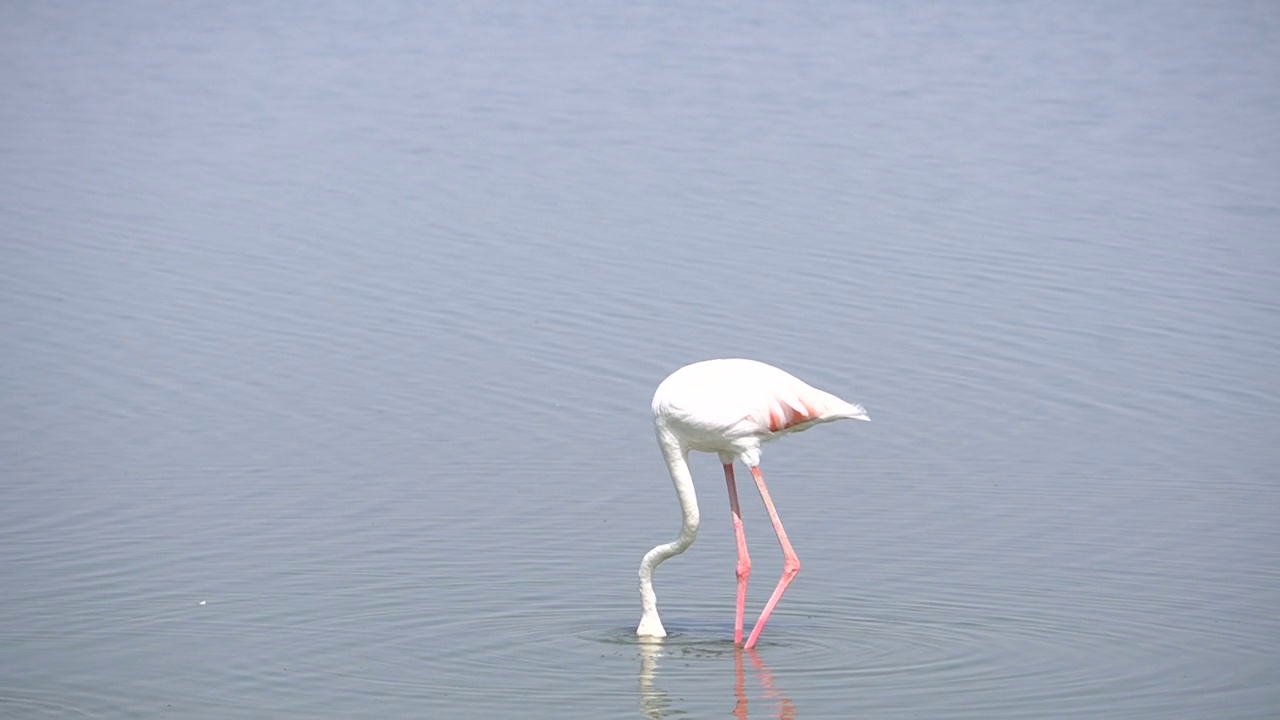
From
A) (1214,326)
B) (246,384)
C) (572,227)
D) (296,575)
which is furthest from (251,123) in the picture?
(296,575)

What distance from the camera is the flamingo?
7.88m

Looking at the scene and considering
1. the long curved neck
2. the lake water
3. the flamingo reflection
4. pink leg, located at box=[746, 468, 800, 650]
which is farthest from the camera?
the long curved neck

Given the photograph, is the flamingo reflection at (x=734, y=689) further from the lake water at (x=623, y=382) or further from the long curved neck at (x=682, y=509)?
the long curved neck at (x=682, y=509)

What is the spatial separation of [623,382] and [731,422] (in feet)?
12.4

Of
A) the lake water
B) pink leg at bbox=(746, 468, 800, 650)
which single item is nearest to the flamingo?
pink leg at bbox=(746, 468, 800, 650)

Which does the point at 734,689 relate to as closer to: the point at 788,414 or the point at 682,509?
the point at 682,509

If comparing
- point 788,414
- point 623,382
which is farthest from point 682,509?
point 623,382

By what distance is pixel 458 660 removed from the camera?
297 inches

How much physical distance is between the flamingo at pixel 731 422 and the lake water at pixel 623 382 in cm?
23

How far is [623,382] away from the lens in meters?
11.6

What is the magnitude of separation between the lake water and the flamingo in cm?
23

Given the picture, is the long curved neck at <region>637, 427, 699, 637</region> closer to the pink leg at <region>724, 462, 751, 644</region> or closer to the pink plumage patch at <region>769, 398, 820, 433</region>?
the pink leg at <region>724, 462, 751, 644</region>

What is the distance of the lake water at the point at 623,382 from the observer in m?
7.62

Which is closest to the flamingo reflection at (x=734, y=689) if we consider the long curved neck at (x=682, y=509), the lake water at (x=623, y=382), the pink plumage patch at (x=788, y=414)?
the lake water at (x=623, y=382)
